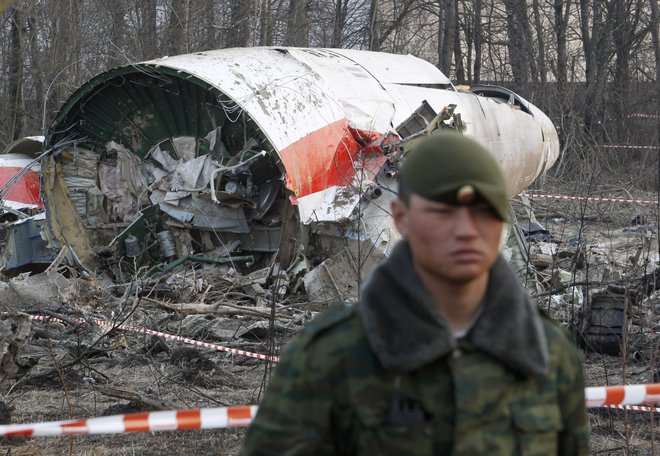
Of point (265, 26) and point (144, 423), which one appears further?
point (265, 26)

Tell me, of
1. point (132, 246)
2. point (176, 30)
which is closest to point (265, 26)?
point (176, 30)

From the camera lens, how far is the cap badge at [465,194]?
1.81 meters

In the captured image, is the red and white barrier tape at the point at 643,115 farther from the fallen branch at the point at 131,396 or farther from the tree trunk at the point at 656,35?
the fallen branch at the point at 131,396

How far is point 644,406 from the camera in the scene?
5.94 meters

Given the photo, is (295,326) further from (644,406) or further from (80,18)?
(80,18)

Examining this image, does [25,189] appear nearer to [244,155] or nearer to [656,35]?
[244,155]

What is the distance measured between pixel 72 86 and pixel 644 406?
17.8 metres

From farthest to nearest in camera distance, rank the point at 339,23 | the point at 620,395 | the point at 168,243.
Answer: the point at 339,23
the point at 168,243
the point at 620,395

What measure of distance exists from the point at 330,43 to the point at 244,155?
1852 centimetres

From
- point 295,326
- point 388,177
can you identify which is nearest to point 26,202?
point 388,177

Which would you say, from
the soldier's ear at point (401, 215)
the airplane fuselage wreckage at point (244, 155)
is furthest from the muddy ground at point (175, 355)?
the soldier's ear at point (401, 215)

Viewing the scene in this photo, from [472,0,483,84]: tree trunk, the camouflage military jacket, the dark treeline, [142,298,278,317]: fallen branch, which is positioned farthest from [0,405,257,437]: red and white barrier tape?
[472,0,483,84]: tree trunk

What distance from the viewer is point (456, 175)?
183cm

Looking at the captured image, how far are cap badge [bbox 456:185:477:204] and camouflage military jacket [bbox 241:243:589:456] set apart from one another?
0.17 meters
